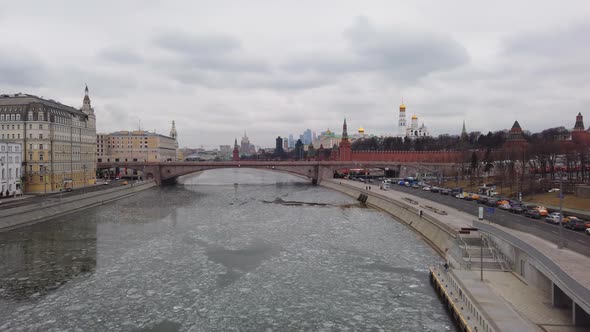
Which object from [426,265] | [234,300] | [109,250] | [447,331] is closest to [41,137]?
[109,250]

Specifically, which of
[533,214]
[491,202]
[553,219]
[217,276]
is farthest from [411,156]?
[217,276]

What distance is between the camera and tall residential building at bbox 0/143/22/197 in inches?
2304

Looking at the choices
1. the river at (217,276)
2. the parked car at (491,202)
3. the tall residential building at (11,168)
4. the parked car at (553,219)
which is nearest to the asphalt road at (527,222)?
the parked car at (553,219)

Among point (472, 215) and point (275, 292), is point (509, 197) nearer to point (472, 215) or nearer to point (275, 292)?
point (472, 215)

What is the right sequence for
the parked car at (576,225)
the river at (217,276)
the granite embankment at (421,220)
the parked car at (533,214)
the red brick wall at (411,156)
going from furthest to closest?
the red brick wall at (411,156)
the parked car at (533,214)
the parked car at (576,225)
the granite embankment at (421,220)
the river at (217,276)

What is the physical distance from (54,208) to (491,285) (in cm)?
4933

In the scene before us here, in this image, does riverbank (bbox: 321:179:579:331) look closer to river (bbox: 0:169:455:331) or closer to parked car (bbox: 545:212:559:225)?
river (bbox: 0:169:455:331)

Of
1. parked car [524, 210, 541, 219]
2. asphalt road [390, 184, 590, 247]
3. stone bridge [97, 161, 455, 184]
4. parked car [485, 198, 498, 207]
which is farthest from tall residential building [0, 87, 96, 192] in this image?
parked car [524, 210, 541, 219]

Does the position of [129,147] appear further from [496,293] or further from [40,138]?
[496,293]

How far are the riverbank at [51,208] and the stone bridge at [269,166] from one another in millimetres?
31795

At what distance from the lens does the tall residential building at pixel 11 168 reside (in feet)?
192

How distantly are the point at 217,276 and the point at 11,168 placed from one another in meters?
47.6

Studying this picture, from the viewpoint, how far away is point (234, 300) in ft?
79.9

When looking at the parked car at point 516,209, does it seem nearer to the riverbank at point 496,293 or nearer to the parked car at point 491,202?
the parked car at point 491,202
